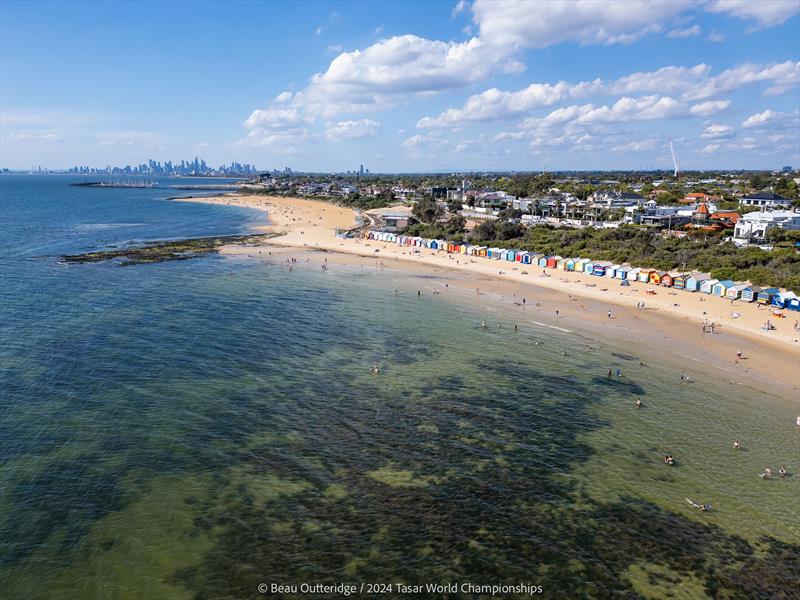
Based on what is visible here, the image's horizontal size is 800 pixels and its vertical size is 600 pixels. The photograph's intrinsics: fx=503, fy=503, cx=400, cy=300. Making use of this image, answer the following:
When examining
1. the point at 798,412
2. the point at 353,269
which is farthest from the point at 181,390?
Answer: the point at 353,269

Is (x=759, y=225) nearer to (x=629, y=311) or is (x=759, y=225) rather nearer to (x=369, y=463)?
(x=629, y=311)

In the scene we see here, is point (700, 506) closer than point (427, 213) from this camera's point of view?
Yes

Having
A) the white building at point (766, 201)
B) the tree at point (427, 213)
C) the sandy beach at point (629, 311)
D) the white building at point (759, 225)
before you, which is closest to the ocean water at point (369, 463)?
the sandy beach at point (629, 311)

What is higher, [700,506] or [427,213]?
[427,213]

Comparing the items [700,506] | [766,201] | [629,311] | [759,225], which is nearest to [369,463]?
[700,506]

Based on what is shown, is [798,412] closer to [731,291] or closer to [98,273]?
[731,291]

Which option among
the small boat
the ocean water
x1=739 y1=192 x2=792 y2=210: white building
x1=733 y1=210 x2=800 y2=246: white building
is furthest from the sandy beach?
x1=739 y1=192 x2=792 y2=210: white building

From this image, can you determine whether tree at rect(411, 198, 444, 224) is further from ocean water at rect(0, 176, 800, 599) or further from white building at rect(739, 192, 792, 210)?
ocean water at rect(0, 176, 800, 599)
